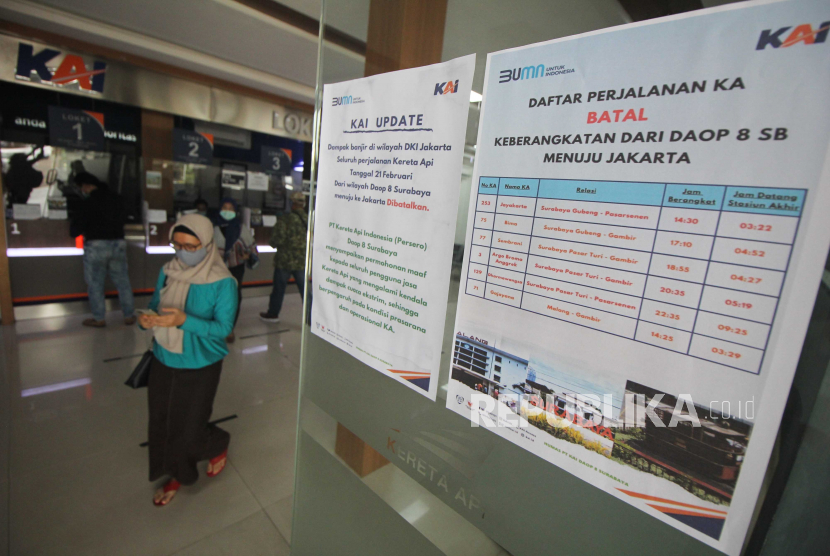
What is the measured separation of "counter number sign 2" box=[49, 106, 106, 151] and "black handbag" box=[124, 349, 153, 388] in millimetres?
4399

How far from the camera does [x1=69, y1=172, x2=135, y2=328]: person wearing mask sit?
175 inches

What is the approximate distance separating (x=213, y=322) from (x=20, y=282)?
4.57 meters

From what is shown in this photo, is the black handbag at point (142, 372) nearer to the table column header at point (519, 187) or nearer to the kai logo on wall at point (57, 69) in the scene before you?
the table column header at point (519, 187)

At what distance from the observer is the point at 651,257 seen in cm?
56

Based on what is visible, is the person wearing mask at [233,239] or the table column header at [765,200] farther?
the person wearing mask at [233,239]

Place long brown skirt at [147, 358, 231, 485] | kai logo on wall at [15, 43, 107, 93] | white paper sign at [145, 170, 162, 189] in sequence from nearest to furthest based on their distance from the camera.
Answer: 1. long brown skirt at [147, 358, 231, 485]
2. kai logo on wall at [15, 43, 107, 93]
3. white paper sign at [145, 170, 162, 189]

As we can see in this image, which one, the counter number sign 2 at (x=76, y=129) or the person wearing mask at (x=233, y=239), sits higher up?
the counter number sign 2 at (x=76, y=129)

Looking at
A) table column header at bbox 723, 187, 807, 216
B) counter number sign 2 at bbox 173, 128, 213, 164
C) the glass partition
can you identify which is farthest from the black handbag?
counter number sign 2 at bbox 173, 128, 213, 164

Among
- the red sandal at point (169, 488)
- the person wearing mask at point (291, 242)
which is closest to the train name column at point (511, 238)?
the red sandal at point (169, 488)

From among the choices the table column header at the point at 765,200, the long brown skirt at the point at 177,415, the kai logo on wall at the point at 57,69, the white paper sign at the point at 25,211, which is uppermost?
the kai logo on wall at the point at 57,69

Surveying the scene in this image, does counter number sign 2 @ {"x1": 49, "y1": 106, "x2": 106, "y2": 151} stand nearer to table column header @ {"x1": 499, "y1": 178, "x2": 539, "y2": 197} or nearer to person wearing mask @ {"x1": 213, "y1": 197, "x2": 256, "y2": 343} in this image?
person wearing mask @ {"x1": 213, "y1": 197, "x2": 256, "y2": 343}

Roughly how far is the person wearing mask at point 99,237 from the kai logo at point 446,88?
16.9ft

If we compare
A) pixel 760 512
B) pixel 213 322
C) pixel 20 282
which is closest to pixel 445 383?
pixel 760 512

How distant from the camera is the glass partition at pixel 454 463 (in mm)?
586
